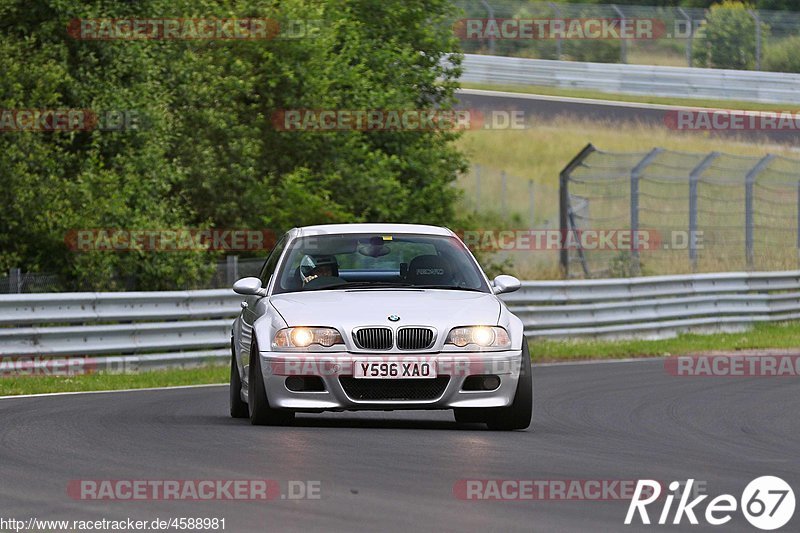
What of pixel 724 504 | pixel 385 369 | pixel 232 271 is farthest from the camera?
pixel 232 271

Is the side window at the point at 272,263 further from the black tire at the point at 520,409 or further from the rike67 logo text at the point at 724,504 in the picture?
the rike67 logo text at the point at 724,504

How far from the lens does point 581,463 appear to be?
30.9 ft

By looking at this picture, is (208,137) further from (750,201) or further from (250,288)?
(250,288)

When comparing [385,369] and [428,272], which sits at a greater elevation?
[428,272]

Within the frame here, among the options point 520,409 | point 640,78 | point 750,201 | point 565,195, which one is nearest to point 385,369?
point 520,409

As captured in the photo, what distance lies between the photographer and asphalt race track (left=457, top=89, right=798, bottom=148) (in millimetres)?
47594

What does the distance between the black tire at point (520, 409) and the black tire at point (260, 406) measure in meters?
1.41

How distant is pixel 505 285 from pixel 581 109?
3781 cm

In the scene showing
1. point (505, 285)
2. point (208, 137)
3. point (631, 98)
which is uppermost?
point (631, 98)

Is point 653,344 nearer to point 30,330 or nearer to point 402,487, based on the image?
point 30,330

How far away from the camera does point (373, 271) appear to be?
1248 cm

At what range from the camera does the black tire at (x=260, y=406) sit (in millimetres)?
11203

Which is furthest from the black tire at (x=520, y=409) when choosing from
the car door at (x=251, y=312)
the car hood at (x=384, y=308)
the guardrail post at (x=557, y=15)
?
the guardrail post at (x=557, y=15)

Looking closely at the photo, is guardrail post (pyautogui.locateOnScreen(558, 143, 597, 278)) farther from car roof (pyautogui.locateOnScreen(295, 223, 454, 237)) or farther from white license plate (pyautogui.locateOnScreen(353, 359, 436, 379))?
white license plate (pyautogui.locateOnScreen(353, 359, 436, 379))
